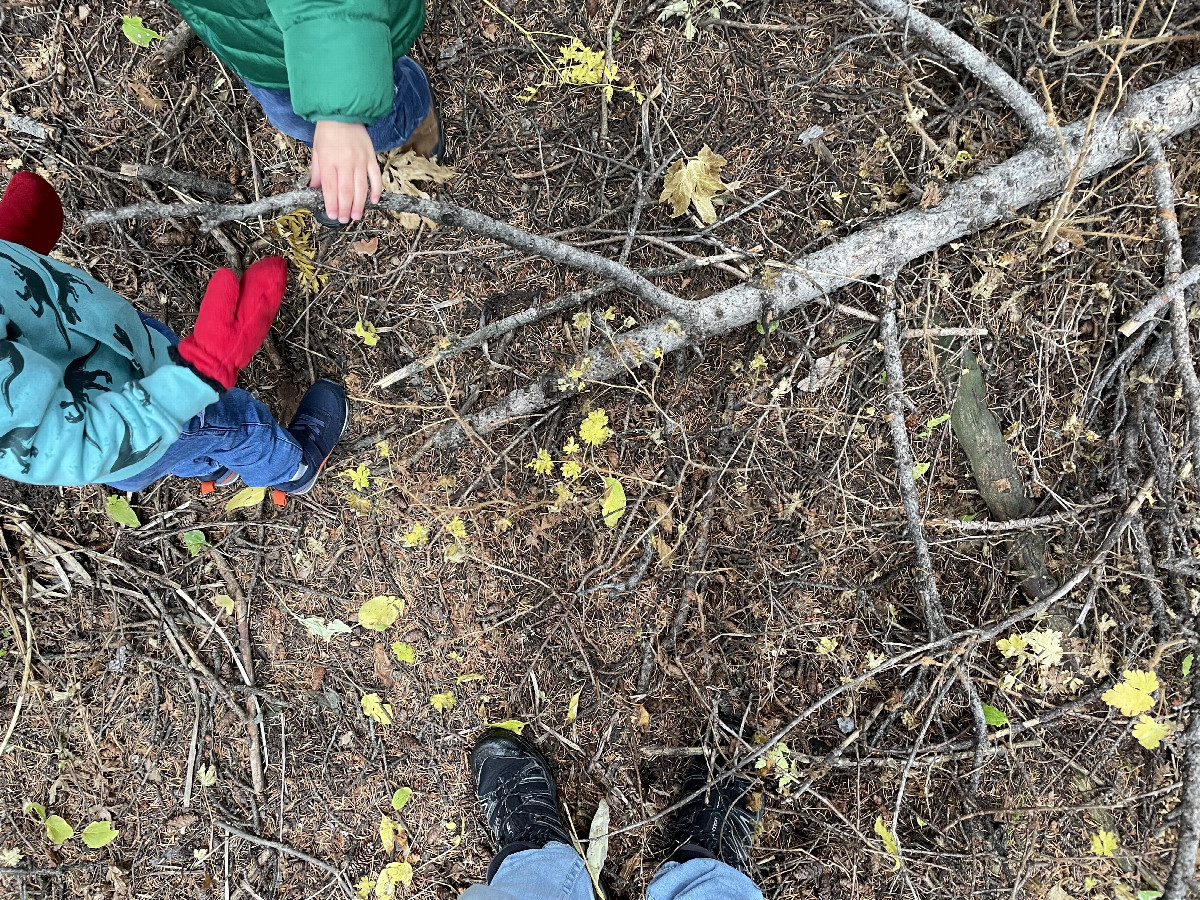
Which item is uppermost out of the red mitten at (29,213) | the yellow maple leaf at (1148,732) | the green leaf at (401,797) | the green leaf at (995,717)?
the red mitten at (29,213)

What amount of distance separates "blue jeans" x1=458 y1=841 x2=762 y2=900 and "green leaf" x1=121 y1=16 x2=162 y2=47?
3646mm

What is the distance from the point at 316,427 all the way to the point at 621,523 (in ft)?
4.21

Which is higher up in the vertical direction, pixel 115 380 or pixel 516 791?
pixel 115 380

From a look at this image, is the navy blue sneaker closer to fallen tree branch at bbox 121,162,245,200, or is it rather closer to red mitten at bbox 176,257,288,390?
red mitten at bbox 176,257,288,390

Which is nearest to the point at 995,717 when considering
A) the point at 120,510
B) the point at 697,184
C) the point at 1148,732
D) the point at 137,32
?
the point at 1148,732

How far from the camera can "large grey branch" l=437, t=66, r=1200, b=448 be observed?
2.23 metres

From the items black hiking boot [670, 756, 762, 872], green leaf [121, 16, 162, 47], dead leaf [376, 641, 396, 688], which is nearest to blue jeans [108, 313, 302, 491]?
dead leaf [376, 641, 396, 688]

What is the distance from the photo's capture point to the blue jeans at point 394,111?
7.09 ft

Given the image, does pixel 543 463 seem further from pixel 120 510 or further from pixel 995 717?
pixel 995 717

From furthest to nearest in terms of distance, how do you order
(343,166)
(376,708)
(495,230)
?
(376,708), (495,230), (343,166)

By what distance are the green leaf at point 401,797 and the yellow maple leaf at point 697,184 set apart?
2652 mm

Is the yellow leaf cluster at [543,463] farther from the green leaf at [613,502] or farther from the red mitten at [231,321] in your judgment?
the red mitten at [231,321]

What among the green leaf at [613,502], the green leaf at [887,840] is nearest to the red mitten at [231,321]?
the green leaf at [613,502]

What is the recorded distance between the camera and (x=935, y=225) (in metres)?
2.33
